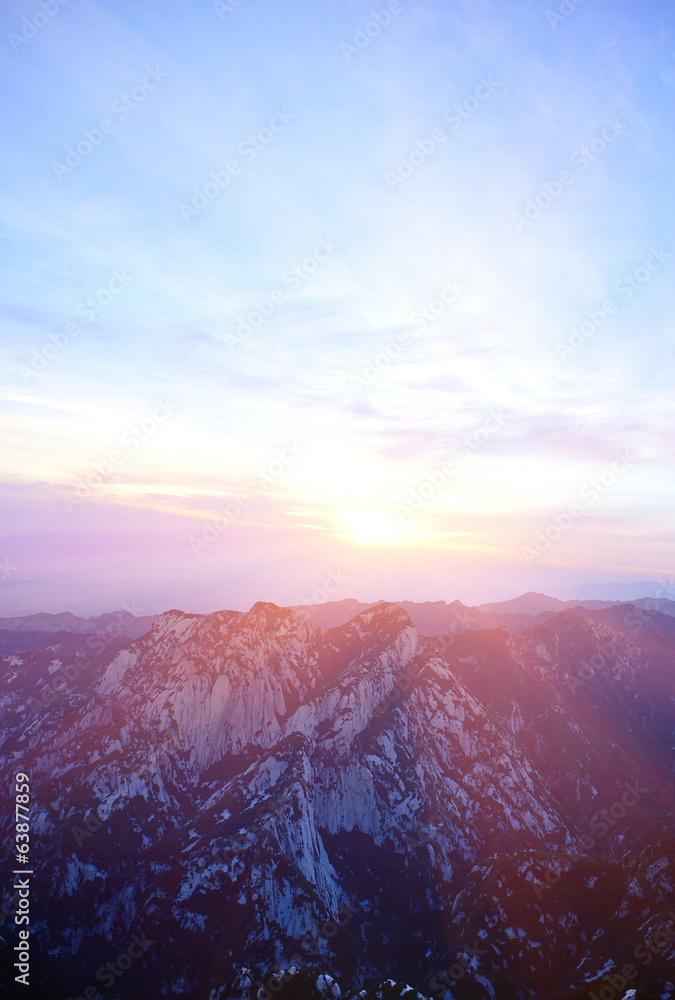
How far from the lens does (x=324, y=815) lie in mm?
141875

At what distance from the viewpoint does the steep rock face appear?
99.8m

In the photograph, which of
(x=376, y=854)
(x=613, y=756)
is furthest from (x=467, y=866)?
(x=613, y=756)

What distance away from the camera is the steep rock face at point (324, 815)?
9981cm

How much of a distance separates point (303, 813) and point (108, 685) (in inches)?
3216

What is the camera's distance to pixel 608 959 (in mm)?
85688
